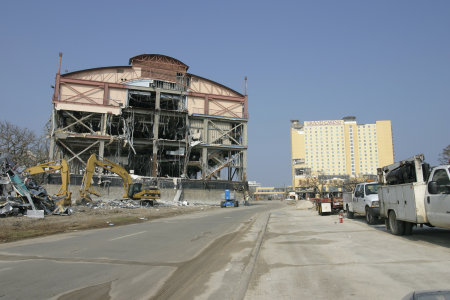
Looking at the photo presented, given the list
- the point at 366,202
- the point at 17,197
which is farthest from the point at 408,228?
the point at 17,197

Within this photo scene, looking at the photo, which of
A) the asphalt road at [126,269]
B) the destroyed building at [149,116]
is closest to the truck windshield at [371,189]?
the asphalt road at [126,269]

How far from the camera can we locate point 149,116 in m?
51.8

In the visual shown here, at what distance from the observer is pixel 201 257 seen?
8.24m

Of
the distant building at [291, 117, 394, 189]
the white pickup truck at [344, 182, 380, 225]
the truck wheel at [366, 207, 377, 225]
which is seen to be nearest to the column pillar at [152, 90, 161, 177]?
the white pickup truck at [344, 182, 380, 225]

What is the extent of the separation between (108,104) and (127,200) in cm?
1992

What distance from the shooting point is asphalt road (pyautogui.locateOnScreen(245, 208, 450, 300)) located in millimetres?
5023

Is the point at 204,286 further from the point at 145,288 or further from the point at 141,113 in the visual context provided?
the point at 141,113

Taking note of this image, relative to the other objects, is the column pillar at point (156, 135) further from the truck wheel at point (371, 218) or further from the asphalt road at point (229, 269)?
the asphalt road at point (229, 269)

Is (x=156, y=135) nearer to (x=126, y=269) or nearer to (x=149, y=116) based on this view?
(x=149, y=116)

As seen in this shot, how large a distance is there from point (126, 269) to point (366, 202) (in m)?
12.6

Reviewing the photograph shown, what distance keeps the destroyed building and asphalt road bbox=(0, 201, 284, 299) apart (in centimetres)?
3876

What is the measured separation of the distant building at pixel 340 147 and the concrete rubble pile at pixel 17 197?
4976 inches

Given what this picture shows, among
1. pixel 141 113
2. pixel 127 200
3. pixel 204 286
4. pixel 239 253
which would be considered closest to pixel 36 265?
pixel 204 286

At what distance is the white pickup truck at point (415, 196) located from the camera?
8344mm
